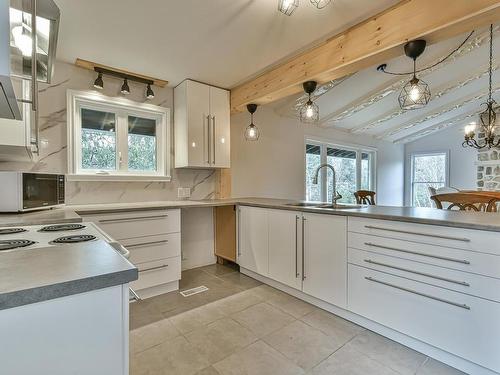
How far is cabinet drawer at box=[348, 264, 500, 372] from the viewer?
140 centimetres

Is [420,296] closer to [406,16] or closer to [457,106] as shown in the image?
[406,16]

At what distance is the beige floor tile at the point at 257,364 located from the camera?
1546 mm

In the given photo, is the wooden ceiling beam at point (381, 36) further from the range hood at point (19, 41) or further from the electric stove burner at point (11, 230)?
the electric stove burner at point (11, 230)

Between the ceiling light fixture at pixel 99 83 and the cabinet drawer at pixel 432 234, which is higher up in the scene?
the ceiling light fixture at pixel 99 83

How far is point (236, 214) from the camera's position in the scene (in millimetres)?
3172

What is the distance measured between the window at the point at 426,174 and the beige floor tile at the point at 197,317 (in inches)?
269

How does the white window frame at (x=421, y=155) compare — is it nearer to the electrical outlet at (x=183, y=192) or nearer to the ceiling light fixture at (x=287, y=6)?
the electrical outlet at (x=183, y=192)

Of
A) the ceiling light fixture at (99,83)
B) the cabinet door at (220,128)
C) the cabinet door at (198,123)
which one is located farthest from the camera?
the cabinet door at (220,128)

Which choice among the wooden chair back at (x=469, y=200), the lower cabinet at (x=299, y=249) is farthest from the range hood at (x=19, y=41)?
the wooden chair back at (x=469, y=200)

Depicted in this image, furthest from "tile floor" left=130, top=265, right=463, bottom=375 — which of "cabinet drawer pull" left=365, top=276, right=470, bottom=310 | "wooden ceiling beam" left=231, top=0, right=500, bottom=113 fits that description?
"wooden ceiling beam" left=231, top=0, right=500, bottom=113

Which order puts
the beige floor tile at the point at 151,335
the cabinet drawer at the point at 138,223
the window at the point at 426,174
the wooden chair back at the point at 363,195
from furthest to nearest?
the window at the point at 426,174
the wooden chair back at the point at 363,195
the cabinet drawer at the point at 138,223
the beige floor tile at the point at 151,335

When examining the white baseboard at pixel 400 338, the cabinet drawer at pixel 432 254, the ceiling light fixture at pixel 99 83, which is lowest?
the white baseboard at pixel 400 338

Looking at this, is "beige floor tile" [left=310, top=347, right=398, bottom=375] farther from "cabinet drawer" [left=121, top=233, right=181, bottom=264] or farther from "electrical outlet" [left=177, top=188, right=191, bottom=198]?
"electrical outlet" [left=177, top=188, right=191, bottom=198]

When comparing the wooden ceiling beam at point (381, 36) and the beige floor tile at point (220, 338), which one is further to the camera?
the beige floor tile at point (220, 338)
